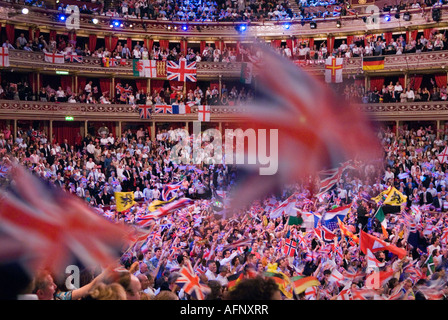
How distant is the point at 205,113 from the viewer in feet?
121

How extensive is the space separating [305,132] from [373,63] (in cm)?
1074

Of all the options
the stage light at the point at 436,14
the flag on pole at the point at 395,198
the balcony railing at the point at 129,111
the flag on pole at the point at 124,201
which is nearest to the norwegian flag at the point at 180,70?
the balcony railing at the point at 129,111

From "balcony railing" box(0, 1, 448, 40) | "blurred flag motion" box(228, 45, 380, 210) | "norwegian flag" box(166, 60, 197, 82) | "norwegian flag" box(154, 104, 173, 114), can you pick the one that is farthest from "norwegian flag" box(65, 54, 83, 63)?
"blurred flag motion" box(228, 45, 380, 210)

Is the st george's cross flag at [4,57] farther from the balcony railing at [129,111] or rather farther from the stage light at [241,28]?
the stage light at [241,28]

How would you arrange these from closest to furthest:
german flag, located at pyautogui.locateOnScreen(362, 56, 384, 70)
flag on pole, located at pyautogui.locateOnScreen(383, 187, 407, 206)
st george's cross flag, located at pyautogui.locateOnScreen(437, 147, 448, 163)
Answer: flag on pole, located at pyautogui.locateOnScreen(383, 187, 407, 206) < st george's cross flag, located at pyautogui.locateOnScreen(437, 147, 448, 163) < german flag, located at pyautogui.locateOnScreen(362, 56, 384, 70)

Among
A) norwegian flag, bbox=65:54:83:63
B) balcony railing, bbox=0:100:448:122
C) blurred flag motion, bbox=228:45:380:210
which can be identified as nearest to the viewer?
blurred flag motion, bbox=228:45:380:210

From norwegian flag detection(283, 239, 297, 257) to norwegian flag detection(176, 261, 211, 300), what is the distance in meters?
4.57

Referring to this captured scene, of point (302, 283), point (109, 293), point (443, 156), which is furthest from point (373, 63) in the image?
point (109, 293)

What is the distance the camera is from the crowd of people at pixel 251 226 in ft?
30.2

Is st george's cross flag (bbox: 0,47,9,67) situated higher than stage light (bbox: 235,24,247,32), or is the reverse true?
stage light (bbox: 235,24,247,32)

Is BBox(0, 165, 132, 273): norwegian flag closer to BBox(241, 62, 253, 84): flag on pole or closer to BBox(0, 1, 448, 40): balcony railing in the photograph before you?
BBox(241, 62, 253, 84): flag on pole

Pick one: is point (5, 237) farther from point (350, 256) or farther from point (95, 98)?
point (95, 98)

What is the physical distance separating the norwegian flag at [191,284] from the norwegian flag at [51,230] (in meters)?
1.24

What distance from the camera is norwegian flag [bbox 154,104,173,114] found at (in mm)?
34594
